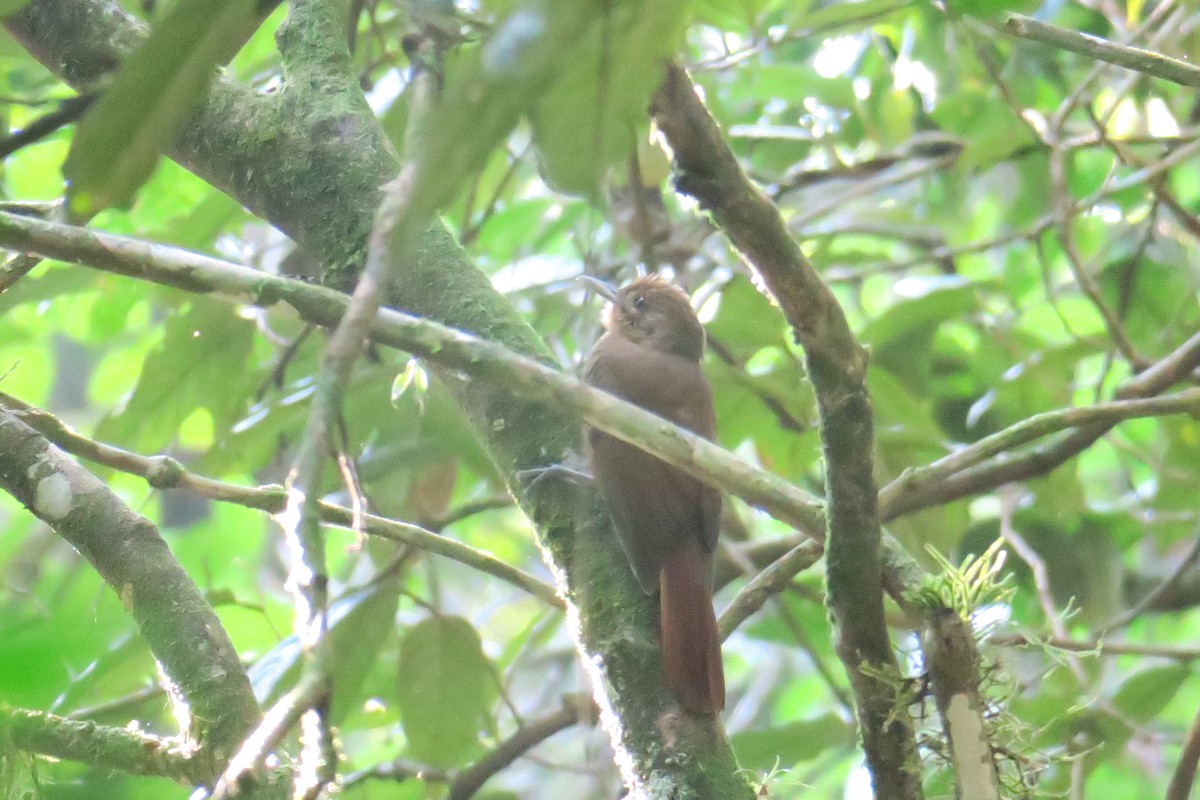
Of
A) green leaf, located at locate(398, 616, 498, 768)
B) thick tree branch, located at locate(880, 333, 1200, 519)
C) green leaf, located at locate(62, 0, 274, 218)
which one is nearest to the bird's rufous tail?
thick tree branch, located at locate(880, 333, 1200, 519)

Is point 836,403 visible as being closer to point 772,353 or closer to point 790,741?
point 790,741

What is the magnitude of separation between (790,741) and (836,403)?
151cm

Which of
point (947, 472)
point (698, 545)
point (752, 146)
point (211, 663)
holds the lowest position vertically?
point (211, 663)

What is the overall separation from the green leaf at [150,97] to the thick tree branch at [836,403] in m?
0.58

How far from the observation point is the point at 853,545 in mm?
1407

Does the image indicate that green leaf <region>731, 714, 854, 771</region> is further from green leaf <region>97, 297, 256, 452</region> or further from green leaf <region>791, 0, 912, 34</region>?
Result: green leaf <region>791, 0, 912, 34</region>

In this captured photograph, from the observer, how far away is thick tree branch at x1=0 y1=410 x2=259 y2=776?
167cm

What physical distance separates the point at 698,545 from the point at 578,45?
1.96m

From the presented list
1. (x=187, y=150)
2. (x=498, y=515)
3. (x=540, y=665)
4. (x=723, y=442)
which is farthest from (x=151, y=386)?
(x=498, y=515)

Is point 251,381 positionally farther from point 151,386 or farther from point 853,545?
point 853,545

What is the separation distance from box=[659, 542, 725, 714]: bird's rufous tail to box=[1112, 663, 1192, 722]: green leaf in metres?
1.32

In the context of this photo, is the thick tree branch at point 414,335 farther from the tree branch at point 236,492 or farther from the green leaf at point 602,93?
the green leaf at point 602,93

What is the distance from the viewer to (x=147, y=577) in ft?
5.80

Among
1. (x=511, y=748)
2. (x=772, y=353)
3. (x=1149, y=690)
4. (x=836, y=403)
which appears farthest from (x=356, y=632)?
(x=1149, y=690)
